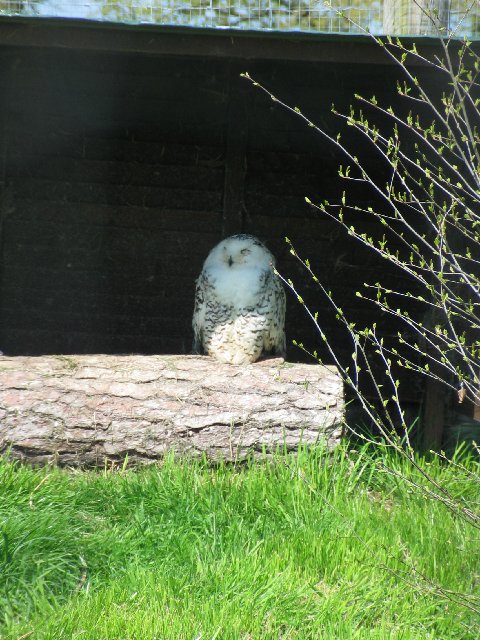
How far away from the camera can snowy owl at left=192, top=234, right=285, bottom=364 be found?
4.97m

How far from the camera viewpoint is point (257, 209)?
257 inches

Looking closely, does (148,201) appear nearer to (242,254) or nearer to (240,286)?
(242,254)

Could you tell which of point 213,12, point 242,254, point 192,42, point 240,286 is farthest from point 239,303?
point 213,12

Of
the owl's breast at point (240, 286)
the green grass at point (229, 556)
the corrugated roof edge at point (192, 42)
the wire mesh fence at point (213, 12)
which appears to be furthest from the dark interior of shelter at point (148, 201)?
the green grass at point (229, 556)

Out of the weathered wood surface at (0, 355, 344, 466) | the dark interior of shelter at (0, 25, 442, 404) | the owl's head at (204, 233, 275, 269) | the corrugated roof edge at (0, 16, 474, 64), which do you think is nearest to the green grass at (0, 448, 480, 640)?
the weathered wood surface at (0, 355, 344, 466)

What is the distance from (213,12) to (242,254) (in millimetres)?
1618

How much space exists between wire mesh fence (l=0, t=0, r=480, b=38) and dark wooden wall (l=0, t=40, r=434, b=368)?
100 inches

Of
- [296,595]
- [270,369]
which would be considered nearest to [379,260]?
[270,369]

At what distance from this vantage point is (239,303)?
4.97m

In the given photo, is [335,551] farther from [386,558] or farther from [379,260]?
[379,260]

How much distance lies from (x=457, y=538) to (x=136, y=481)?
150 centimetres

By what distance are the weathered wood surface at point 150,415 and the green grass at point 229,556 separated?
0.53 ft

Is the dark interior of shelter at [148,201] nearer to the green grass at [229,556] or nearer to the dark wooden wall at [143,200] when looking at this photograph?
the dark wooden wall at [143,200]

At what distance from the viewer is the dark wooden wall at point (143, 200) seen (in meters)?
6.41
